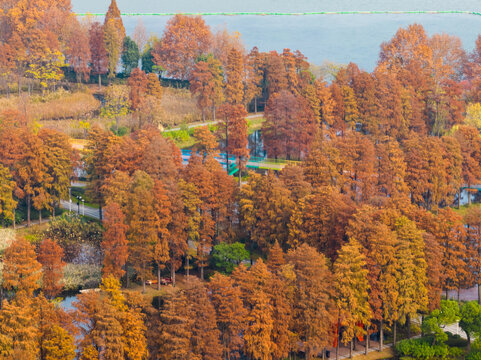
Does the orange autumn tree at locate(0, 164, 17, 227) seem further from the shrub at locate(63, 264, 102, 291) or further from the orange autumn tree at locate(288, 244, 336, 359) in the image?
the orange autumn tree at locate(288, 244, 336, 359)

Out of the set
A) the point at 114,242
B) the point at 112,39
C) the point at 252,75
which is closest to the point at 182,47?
the point at 112,39

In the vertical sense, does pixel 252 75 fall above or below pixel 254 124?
above

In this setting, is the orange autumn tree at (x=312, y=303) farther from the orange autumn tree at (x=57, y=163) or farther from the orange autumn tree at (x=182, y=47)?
the orange autumn tree at (x=182, y=47)

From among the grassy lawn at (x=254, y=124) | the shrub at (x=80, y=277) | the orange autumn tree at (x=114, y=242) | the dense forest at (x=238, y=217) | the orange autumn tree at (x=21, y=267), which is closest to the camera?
the dense forest at (x=238, y=217)

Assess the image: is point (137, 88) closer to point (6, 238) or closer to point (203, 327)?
point (6, 238)

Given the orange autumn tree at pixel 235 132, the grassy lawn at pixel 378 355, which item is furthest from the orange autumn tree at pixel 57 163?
the grassy lawn at pixel 378 355

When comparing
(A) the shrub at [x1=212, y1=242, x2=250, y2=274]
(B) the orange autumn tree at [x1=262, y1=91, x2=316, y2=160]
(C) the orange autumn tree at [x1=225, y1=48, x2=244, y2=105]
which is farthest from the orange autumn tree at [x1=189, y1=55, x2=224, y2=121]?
(A) the shrub at [x1=212, y1=242, x2=250, y2=274]
